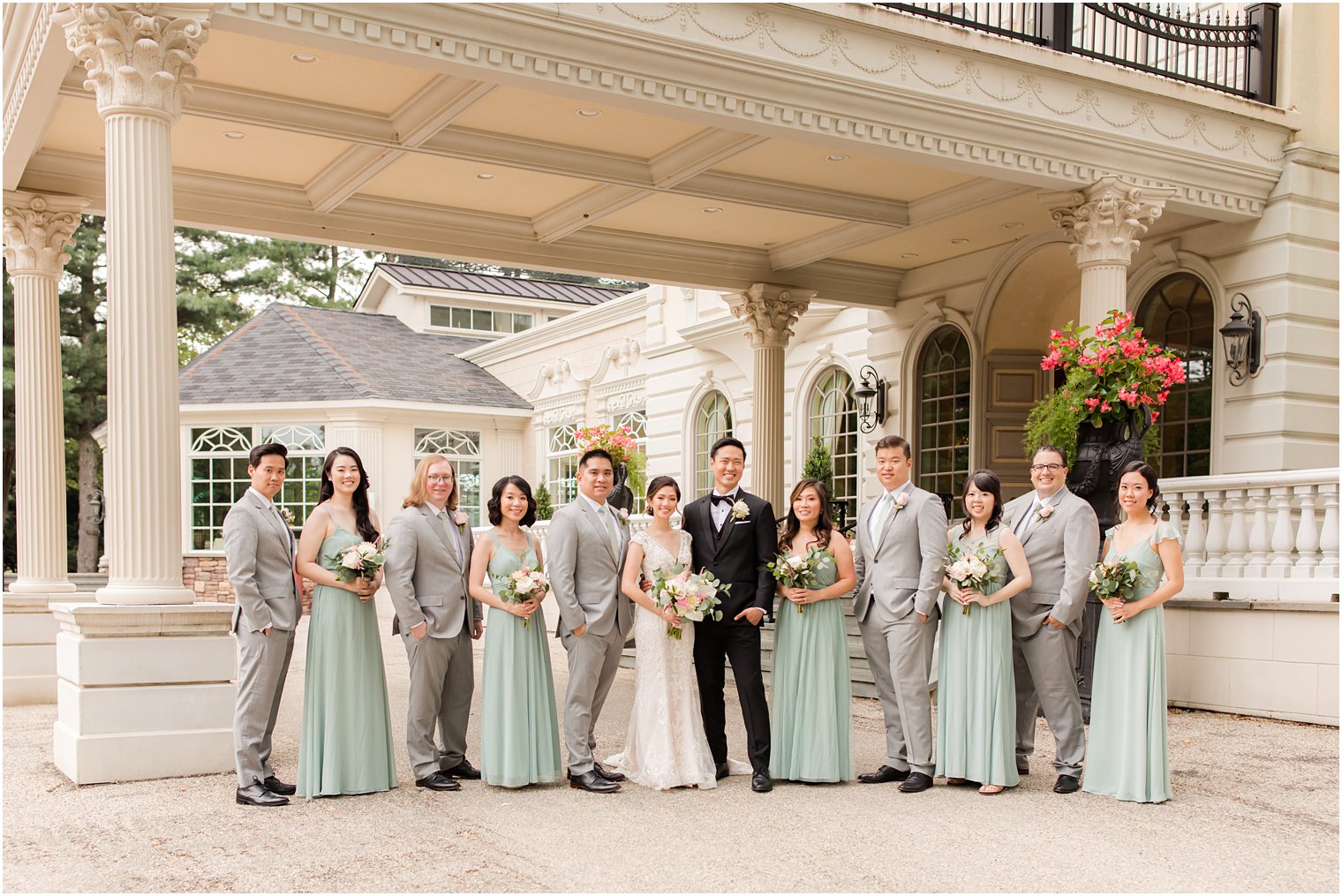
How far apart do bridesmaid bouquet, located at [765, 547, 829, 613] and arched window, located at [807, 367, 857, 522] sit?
1059cm

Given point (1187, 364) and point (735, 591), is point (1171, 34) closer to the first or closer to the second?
point (1187, 364)

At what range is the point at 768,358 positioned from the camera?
1625cm

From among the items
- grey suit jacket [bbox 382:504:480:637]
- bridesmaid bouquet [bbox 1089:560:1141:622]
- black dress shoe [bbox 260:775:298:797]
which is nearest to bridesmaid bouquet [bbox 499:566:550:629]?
grey suit jacket [bbox 382:504:480:637]

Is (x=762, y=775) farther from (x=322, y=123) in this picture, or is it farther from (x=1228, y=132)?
(x=1228, y=132)

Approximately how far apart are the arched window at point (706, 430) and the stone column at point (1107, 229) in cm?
1002

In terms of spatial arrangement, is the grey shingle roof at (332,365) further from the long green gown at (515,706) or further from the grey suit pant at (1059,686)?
the grey suit pant at (1059,686)

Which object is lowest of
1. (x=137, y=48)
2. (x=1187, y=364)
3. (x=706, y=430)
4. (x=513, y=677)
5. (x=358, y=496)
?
(x=513, y=677)

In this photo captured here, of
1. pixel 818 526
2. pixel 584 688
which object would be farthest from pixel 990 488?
pixel 584 688

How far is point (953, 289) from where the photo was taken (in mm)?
15820

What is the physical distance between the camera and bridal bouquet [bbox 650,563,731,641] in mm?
6922

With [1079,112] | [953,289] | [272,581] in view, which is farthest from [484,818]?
[953,289]

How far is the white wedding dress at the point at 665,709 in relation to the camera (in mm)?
7078

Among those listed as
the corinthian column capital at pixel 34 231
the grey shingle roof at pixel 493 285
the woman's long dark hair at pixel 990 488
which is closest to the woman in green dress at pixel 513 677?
the woman's long dark hair at pixel 990 488

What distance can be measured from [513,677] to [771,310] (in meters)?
9.48
